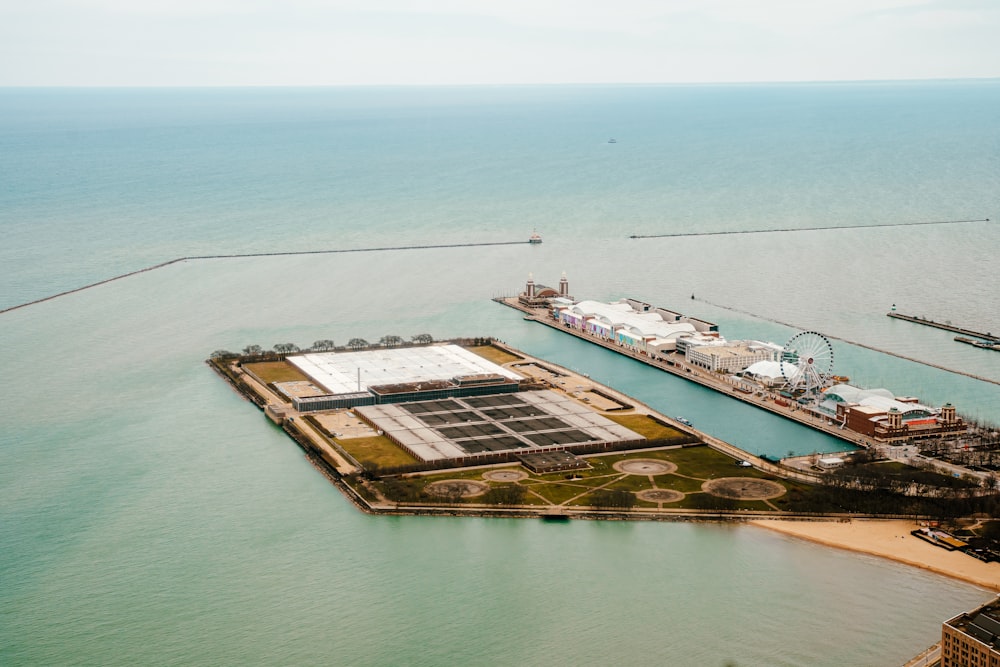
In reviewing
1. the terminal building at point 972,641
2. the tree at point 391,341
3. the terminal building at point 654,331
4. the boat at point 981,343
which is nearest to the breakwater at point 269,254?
the terminal building at point 654,331

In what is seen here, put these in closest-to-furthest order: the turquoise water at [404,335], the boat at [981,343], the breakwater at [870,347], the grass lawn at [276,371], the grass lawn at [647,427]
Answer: the turquoise water at [404,335] < the grass lawn at [647,427] < the grass lawn at [276,371] < the breakwater at [870,347] < the boat at [981,343]

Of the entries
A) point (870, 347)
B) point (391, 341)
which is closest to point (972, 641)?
point (870, 347)

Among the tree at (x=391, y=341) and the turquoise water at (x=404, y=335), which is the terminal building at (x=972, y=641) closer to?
the turquoise water at (x=404, y=335)

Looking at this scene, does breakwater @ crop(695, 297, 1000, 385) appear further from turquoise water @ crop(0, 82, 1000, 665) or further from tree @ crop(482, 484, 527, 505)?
tree @ crop(482, 484, 527, 505)

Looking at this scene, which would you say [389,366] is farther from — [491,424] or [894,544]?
[894,544]

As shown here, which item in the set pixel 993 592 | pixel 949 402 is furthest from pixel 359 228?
pixel 993 592

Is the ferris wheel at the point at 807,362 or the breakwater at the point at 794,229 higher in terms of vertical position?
the breakwater at the point at 794,229

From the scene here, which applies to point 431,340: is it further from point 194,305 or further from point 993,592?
point 993,592
